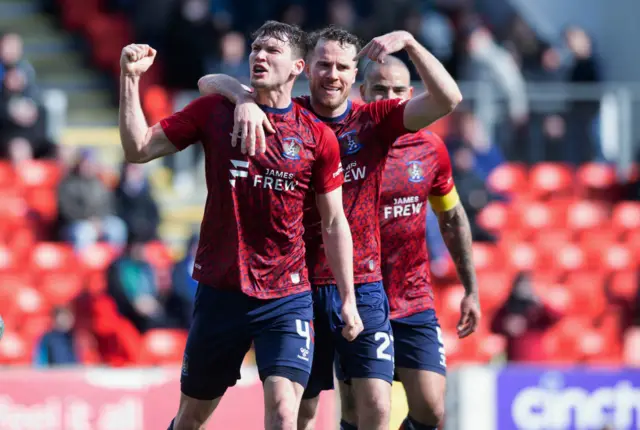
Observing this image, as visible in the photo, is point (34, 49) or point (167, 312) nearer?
point (167, 312)

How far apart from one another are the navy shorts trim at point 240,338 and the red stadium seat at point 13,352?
592 cm

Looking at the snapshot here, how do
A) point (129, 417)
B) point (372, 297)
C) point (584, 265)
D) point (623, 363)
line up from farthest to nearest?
point (584, 265), point (623, 363), point (129, 417), point (372, 297)

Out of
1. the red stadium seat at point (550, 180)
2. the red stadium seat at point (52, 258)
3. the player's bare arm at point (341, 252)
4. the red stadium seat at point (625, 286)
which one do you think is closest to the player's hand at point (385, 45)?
the player's bare arm at point (341, 252)

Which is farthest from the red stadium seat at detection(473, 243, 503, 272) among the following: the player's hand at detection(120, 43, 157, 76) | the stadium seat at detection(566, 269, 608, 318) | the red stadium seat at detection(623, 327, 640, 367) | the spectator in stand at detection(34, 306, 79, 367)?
the player's hand at detection(120, 43, 157, 76)

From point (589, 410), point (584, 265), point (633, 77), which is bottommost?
point (589, 410)

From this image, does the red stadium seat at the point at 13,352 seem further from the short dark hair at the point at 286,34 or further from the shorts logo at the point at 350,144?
the short dark hair at the point at 286,34

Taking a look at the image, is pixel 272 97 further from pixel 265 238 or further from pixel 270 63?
pixel 265 238

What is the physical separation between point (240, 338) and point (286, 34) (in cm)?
153

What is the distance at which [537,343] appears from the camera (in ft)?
43.0

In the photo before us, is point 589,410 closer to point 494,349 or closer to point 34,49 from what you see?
point 494,349

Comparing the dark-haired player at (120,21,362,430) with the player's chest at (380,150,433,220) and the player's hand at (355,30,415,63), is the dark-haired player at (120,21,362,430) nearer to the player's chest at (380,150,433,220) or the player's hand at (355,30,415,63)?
the player's hand at (355,30,415,63)

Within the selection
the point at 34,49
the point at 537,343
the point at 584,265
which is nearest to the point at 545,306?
the point at 537,343

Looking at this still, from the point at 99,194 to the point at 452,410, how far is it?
4.71 m

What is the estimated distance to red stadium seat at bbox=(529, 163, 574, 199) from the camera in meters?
16.2
